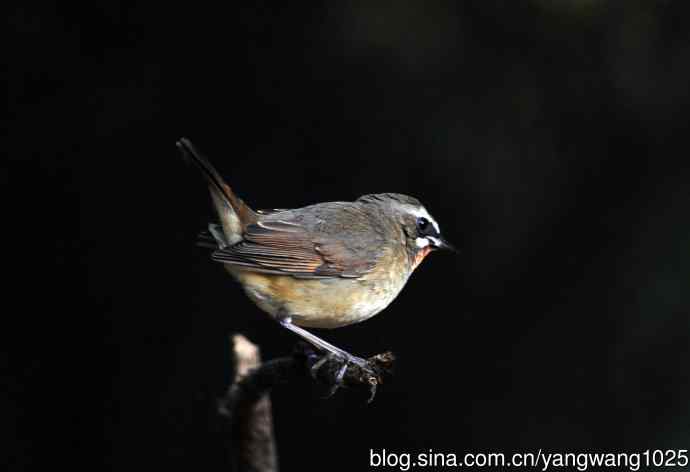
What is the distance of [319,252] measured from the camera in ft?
12.5

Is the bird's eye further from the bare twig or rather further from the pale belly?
the bare twig

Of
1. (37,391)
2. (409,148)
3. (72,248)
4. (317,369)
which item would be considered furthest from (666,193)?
(37,391)

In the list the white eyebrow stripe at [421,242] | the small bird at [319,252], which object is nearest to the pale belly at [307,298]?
the small bird at [319,252]

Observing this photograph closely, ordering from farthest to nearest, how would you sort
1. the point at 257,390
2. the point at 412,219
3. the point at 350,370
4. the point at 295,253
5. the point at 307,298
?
the point at 412,219 < the point at 295,253 < the point at 307,298 < the point at 257,390 < the point at 350,370

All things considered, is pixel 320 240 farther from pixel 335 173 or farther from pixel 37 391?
pixel 37 391

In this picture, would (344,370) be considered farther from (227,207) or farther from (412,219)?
(412,219)

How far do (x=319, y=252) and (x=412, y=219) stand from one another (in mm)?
566

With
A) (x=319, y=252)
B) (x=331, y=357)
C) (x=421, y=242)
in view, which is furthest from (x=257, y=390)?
(x=421, y=242)

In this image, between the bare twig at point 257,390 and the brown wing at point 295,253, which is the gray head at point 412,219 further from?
the bare twig at point 257,390

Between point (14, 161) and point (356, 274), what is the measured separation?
8.55 ft

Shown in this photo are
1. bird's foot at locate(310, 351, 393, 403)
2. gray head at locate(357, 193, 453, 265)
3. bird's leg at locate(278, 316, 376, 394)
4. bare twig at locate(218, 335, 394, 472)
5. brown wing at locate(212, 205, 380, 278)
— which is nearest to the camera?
bird's foot at locate(310, 351, 393, 403)

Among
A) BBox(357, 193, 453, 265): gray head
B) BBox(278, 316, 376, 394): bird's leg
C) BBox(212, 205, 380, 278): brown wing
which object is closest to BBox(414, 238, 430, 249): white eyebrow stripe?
BBox(357, 193, 453, 265): gray head

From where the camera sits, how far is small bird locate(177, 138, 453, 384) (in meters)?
3.66

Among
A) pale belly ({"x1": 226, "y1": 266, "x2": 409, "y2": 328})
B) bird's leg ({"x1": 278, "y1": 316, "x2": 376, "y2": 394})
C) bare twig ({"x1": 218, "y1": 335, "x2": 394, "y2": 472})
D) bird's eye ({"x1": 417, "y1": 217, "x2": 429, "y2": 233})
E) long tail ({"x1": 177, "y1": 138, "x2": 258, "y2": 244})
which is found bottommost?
bare twig ({"x1": 218, "y1": 335, "x2": 394, "y2": 472})
